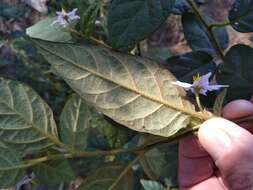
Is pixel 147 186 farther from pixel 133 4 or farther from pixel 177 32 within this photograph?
pixel 177 32

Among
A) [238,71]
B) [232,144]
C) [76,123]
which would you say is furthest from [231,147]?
[76,123]

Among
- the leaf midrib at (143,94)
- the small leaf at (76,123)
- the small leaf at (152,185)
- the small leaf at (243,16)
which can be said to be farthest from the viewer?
the small leaf at (152,185)

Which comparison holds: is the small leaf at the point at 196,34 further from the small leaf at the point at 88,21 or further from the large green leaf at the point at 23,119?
the large green leaf at the point at 23,119

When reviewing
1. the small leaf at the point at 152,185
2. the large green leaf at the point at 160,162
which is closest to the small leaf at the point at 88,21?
the large green leaf at the point at 160,162

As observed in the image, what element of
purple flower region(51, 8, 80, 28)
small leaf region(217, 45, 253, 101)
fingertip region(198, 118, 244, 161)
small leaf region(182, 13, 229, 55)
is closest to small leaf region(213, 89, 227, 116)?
fingertip region(198, 118, 244, 161)

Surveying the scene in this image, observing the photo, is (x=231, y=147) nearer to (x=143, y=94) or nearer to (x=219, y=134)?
(x=219, y=134)
